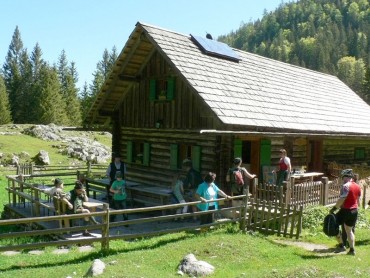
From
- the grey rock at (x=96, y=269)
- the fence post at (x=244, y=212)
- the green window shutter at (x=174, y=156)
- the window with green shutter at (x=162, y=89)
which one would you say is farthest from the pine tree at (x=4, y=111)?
the grey rock at (x=96, y=269)

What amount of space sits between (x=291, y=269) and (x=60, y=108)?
61.5m

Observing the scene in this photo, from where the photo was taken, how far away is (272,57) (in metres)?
145

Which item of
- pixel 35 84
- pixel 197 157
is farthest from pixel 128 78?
pixel 35 84

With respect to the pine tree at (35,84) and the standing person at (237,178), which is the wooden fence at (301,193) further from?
the pine tree at (35,84)

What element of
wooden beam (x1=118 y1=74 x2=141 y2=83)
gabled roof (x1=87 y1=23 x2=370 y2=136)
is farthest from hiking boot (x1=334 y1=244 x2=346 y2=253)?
wooden beam (x1=118 y1=74 x2=141 y2=83)

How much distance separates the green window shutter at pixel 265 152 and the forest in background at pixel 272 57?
28666 mm

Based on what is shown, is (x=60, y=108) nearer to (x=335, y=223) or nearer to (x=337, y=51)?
(x=335, y=223)

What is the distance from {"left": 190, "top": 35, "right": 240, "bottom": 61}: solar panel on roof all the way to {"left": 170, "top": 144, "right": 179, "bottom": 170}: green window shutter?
13.4ft

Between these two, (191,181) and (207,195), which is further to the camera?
(191,181)

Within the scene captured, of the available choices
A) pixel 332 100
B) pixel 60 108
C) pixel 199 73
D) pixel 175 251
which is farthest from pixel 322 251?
pixel 60 108

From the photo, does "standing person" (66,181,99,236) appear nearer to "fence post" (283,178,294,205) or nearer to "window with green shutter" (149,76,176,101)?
"fence post" (283,178,294,205)

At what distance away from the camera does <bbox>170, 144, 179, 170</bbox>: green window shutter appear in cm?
1644

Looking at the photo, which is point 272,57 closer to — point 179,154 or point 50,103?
point 50,103

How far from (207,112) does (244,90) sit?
7.82ft
